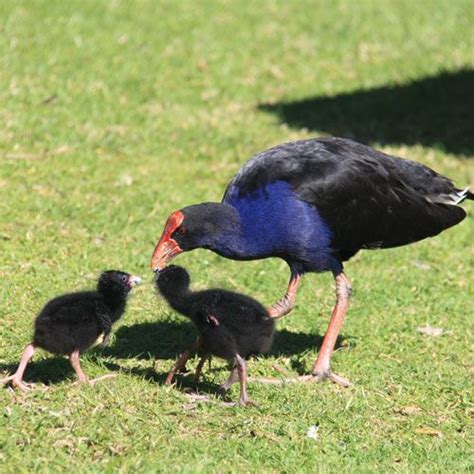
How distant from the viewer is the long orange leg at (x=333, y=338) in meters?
7.18

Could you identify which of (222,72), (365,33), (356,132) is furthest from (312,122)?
(365,33)

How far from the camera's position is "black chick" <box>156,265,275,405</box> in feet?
21.0

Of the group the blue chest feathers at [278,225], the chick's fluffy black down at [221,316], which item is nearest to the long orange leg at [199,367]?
the chick's fluffy black down at [221,316]

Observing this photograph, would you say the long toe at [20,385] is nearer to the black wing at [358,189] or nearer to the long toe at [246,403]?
the long toe at [246,403]

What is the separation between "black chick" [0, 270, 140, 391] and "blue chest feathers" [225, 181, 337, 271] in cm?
81

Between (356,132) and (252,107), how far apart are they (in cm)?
131

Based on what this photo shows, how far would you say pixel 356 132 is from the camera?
42.5 feet

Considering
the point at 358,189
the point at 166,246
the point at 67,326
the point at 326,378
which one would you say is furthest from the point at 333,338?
the point at 67,326

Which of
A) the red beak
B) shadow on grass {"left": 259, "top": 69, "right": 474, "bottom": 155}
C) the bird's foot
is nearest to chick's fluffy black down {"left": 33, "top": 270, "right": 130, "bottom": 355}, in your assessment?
the red beak

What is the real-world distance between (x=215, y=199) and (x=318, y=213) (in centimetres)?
346

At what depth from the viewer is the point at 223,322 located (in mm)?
6512

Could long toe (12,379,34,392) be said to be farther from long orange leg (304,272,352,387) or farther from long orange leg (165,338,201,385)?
long orange leg (304,272,352,387)

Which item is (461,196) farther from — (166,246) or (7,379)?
(7,379)

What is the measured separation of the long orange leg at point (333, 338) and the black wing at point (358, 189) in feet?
0.70
